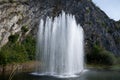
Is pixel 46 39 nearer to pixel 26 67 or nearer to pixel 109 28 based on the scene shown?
pixel 26 67

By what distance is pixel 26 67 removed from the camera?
2003 inches

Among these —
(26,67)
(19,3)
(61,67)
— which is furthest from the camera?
(19,3)

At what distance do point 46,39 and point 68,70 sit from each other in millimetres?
8044

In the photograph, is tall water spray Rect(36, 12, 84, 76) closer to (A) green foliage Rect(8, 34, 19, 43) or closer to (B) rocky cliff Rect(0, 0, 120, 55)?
(A) green foliage Rect(8, 34, 19, 43)

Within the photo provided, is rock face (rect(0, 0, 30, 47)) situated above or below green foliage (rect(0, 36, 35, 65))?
above

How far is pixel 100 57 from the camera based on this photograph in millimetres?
69188

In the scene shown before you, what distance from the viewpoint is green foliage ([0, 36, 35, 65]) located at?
151 ft

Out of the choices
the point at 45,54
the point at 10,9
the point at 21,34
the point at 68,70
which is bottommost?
the point at 68,70

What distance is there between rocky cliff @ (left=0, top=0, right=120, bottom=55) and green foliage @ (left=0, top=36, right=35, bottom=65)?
1983mm

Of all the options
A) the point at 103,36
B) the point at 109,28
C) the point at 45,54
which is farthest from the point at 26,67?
the point at 109,28

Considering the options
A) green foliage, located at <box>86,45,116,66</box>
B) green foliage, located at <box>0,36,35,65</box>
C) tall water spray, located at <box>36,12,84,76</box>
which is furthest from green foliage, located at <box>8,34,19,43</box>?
green foliage, located at <box>86,45,116,66</box>

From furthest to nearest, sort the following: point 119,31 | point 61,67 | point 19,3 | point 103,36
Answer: point 119,31, point 103,36, point 19,3, point 61,67

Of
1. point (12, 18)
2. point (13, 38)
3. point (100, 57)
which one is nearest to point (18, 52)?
point (13, 38)

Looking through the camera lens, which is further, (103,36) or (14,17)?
(103,36)
